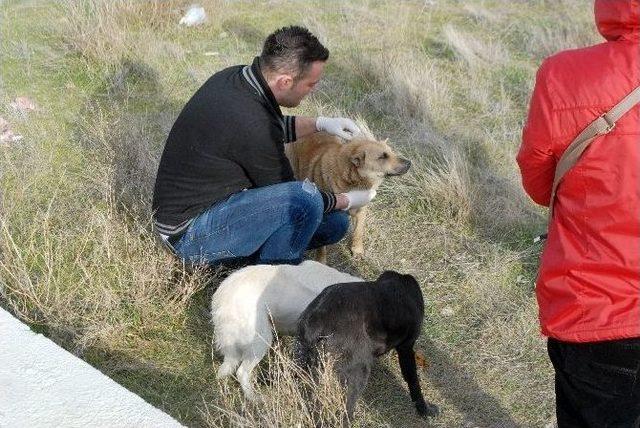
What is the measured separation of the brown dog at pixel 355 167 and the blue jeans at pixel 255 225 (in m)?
0.76

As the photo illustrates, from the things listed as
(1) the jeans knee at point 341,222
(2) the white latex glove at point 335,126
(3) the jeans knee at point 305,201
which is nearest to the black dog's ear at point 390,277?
(3) the jeans knee at point 305,201

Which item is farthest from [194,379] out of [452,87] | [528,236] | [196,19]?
[196,19]

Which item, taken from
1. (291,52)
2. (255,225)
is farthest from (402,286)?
(291,52)

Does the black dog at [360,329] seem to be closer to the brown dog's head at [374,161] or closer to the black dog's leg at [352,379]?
the black dog's leg at [352,379]

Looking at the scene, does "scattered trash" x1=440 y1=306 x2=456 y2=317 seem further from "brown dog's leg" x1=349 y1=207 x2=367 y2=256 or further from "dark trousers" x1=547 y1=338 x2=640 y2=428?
"dark trousers" x1=547 y1=338 x2=640 y2=428

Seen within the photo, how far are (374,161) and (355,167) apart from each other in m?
0.14

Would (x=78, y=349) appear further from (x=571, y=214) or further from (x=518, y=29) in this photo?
(x=518, y=29)

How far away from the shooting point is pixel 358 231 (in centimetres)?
491

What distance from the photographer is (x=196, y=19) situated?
9.31 meters

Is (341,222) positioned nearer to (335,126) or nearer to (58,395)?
(335,126)

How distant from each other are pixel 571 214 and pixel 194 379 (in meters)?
2.16

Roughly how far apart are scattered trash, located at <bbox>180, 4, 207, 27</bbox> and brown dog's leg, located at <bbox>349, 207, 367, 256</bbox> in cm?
523

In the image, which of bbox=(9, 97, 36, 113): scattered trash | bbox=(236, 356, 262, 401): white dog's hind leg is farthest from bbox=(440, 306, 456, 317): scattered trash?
bbox=(9, 97, 36, 113): scattered trash

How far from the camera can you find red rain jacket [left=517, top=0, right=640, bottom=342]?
2016mm
